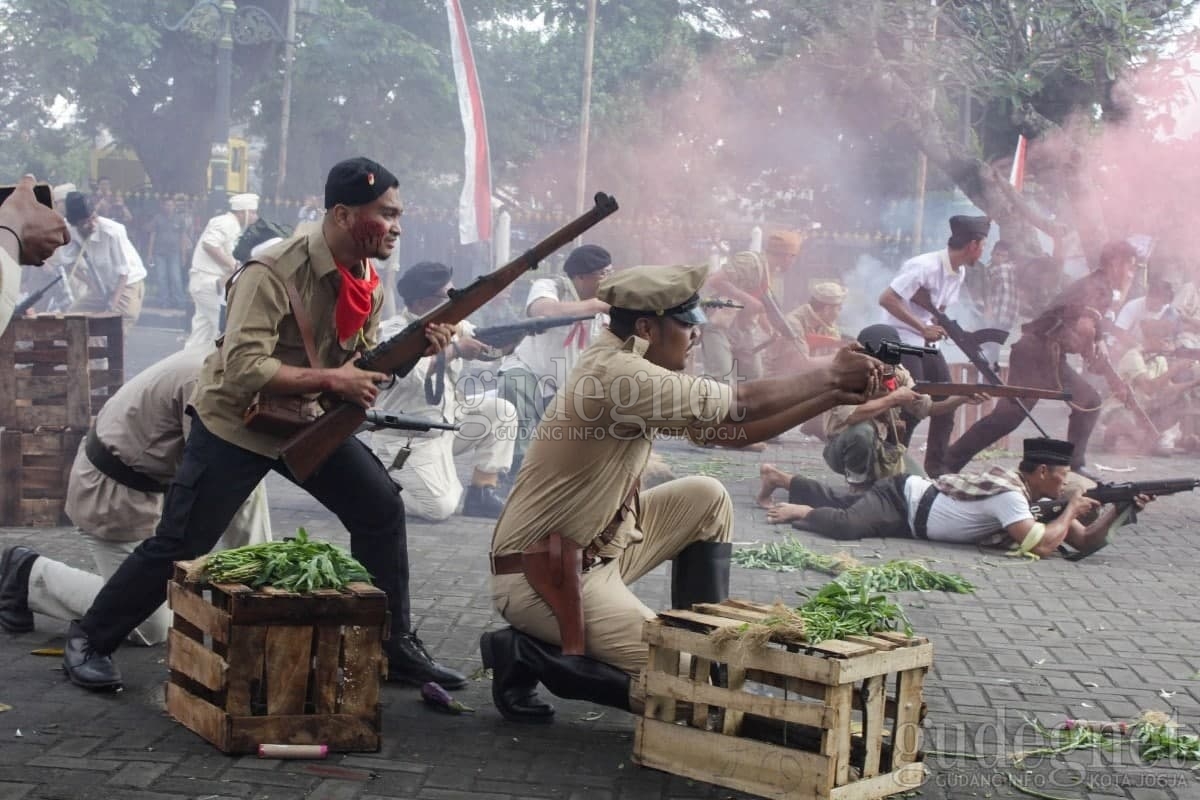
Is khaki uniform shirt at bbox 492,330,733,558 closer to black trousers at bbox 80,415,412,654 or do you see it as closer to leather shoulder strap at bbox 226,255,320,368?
black trousers at bbox 80,415,412,654

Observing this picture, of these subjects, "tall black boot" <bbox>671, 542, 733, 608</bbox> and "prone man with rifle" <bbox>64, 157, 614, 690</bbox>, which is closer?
"prone man with rifle" <bbox>64, 157, 614, 690</bbox>

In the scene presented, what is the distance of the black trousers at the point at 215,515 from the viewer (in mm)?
4562

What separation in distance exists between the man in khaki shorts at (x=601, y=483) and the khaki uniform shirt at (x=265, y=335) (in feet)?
2.90

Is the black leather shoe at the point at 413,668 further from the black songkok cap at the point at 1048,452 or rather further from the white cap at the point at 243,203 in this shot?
the white cap at the point at 243,203

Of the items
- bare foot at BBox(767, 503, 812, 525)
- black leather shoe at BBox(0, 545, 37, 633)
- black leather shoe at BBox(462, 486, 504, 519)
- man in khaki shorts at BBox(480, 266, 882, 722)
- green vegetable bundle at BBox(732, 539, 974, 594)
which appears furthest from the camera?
black leather shoe at BBox(462, 486, 504, 519)

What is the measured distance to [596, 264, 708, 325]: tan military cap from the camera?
14.2 feet

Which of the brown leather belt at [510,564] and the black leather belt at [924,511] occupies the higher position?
the brown leather belt at [510,564]

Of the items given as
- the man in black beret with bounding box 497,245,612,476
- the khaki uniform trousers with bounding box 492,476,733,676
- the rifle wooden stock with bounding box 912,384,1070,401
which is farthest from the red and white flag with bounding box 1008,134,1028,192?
the khaki uniform trousers with bounding box 492,476,733,676

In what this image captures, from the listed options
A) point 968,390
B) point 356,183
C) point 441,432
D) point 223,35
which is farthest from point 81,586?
point 223,35

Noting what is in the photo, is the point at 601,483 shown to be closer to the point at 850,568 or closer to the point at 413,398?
the point at 850,568

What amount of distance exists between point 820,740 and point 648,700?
0.55m

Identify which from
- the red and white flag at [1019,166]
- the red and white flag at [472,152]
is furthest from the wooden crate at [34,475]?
the red and white flag at [1019,166]

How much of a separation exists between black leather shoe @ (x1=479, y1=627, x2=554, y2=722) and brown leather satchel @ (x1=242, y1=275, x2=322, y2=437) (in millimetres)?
992

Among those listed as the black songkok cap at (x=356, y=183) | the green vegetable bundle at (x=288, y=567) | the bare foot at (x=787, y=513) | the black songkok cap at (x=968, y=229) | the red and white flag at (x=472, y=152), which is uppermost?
the red and white flag at (x=472, y=152)
